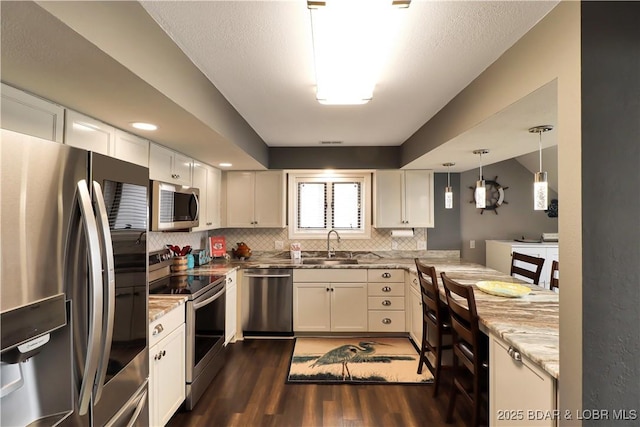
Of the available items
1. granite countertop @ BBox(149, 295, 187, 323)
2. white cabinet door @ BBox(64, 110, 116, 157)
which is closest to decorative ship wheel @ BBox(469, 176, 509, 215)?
granite countertop @ BBox(149, 295, 187, 323)

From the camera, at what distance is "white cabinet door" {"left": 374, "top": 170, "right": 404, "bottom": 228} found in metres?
4.21

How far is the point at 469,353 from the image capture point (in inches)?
77.8

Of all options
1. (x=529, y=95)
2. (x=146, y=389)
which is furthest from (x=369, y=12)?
(x=146, y=389)

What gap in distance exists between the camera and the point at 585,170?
114 cm

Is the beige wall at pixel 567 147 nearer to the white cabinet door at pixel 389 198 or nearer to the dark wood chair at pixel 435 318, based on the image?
the dark wood chair at pixel 435 318

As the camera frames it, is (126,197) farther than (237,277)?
No

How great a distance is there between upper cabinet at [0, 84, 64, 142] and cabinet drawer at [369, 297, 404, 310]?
10.9ft

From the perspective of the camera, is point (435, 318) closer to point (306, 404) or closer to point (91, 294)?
point (306, 404)

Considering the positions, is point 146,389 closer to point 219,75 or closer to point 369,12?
point 219,75

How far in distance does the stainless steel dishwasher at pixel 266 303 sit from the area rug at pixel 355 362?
330 millimetres

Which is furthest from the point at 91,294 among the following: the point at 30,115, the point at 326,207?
the point at 326,207

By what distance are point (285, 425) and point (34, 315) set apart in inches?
75.8

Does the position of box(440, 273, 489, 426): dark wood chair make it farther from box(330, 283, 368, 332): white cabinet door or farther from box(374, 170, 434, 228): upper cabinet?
box(374, 170, 434, 228): upper cabinet

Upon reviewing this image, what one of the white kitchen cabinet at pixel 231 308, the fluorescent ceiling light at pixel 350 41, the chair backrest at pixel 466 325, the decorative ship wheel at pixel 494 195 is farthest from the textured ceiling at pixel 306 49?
the decorative ship wheel at pixel 494 195
